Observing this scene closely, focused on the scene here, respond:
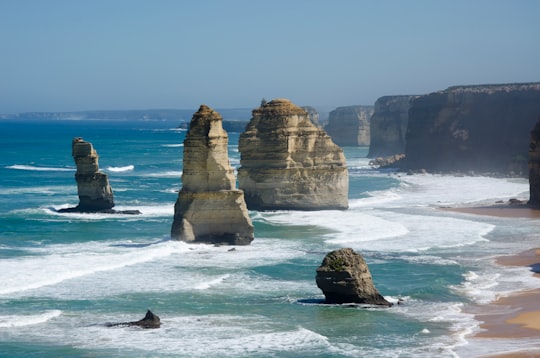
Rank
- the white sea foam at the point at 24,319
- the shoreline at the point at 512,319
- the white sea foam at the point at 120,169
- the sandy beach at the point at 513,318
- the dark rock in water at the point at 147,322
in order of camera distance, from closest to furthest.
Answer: the shoreline at the point at 512,319 → the sandy beach at the point at 513,318 → the dark rock in water at the point at 147,322 → the white sea foam at the point at 24,319 → the white sea foam at the point at 120,169

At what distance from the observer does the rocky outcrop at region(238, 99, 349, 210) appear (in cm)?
5031

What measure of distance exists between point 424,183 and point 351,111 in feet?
264

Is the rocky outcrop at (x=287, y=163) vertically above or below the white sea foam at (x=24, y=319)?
above

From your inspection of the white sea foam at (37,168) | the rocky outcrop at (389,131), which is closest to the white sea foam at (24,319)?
the white sea foam at (37,168)

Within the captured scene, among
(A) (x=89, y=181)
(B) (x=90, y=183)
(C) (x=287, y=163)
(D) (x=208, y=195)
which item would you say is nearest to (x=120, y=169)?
(B) (x=90, y=183)

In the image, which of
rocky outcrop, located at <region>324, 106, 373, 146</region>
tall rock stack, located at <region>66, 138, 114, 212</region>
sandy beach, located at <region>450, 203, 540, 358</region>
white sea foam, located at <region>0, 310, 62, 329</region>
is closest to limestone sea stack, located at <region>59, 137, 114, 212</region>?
tall rock stack, located at <region>66, 138, 114, 212</region>

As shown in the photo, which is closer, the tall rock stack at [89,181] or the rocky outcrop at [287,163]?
the tall rock stack at [89,181]

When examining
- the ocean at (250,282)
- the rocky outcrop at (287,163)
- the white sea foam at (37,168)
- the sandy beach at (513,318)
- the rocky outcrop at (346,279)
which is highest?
the rocky outcrop at (287,163)

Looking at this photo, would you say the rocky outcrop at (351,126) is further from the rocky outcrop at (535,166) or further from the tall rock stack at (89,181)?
the tall rock stack at (89,181)

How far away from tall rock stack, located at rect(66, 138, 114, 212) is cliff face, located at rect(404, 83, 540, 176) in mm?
46090

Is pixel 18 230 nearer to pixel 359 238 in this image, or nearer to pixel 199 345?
pixel 359 238

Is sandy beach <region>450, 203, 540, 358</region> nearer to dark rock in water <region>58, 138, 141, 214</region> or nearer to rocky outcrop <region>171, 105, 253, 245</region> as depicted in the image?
rocky outcrop <region>171, 105, 253, 245</region>

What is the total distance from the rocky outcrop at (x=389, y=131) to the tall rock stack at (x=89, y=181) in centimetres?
7254

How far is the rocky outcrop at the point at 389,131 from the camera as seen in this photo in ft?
393
